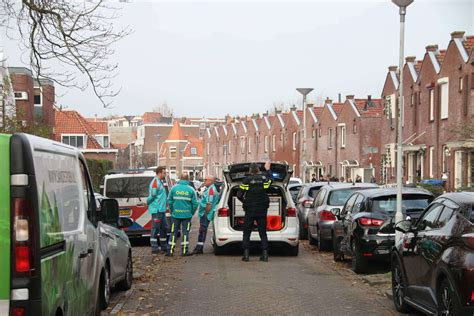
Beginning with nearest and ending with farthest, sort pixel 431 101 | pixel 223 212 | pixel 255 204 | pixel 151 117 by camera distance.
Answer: pixel 255 204 → pixel 223 212 → pixel 431 101 → pixel 151 117

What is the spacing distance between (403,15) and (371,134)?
38.8 m

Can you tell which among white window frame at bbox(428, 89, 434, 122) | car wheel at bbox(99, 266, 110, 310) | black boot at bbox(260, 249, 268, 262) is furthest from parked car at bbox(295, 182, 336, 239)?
white window frame at bbox(428, 89, 434, 122)

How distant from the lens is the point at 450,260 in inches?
278

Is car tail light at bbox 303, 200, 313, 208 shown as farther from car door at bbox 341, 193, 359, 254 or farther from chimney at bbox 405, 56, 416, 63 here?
chimney at bbox 405, 56, 416, 63

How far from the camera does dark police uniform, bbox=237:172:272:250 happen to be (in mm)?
14453

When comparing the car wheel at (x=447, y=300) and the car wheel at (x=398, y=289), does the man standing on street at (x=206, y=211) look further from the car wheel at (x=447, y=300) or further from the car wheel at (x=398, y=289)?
the car wheel at (x=447, y=300)

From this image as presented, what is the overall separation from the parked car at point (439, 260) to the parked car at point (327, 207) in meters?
6.82

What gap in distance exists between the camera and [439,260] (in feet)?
24.3

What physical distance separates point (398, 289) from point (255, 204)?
18.0ft

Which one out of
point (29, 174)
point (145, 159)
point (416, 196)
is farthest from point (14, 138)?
point (145, 159)

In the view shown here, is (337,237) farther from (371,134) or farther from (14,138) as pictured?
(371,134)

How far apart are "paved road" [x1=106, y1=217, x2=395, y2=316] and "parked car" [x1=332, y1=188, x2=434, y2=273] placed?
49cm

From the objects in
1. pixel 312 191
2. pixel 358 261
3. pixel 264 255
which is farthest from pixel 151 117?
pixel 358 261

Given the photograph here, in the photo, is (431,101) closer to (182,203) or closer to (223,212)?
(223,212)
